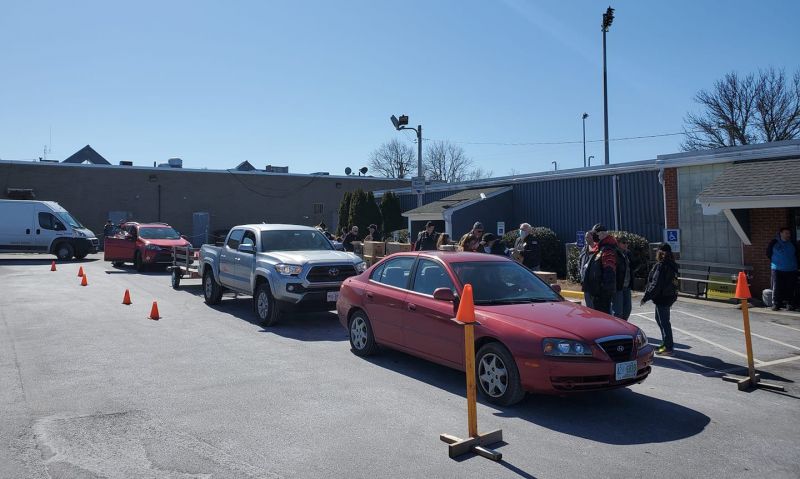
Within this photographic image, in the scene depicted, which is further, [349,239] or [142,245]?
[142,245]

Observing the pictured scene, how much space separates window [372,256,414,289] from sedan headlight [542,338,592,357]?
94.3 inches

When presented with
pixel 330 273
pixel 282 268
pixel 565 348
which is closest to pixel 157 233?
pixel 282 268

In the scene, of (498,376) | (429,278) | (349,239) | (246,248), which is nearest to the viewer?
(498,376)

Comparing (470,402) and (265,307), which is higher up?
(265,307)

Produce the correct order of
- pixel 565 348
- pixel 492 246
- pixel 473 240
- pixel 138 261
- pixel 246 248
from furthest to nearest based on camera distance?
pixel 138 261 < pixel 246 248 < pixel 492 246 < pixel 473 240 < pixel 565 348

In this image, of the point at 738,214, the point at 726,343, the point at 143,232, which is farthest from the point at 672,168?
the point at 143,232

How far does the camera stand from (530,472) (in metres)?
4.54

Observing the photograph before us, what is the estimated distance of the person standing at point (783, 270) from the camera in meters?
12.5

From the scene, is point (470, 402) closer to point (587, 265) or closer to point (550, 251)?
point (587, 265)

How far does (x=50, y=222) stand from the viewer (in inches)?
1051

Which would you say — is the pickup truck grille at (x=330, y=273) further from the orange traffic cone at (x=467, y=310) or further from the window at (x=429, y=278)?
the orange traffic cone at (x=467, y=310)

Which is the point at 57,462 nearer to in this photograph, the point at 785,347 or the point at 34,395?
the point at 34,395

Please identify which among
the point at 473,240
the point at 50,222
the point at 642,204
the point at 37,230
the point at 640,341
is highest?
the point at 50,222

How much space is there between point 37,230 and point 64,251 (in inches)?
53.8
